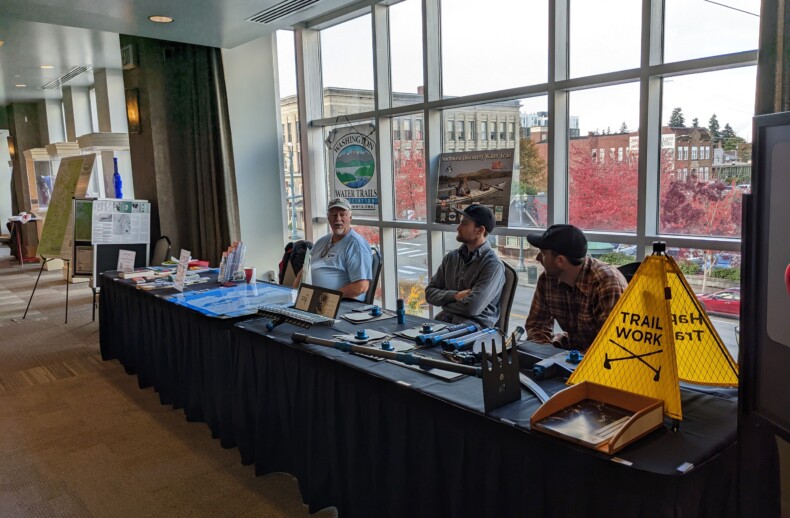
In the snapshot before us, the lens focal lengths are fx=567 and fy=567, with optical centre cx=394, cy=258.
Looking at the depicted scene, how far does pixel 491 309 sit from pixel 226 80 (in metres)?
3.52

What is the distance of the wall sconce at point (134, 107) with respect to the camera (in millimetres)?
5273

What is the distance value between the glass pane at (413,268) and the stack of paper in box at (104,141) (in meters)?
3.10

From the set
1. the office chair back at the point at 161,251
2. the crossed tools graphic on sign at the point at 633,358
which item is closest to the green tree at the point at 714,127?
the crossed tools graphic on sign at the point at 633,358

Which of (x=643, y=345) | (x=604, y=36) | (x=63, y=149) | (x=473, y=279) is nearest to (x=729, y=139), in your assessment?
(x=604, y=36)

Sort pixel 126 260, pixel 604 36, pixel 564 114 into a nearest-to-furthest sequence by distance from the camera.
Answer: pixel 604 36, pixel 564 114, pixel 126 260

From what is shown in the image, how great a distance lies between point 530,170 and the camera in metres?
3.57

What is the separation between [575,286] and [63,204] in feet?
17.3

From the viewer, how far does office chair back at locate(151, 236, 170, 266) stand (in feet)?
16.9

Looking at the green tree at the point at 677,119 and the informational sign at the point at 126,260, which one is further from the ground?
the green tree at the point at 677,119

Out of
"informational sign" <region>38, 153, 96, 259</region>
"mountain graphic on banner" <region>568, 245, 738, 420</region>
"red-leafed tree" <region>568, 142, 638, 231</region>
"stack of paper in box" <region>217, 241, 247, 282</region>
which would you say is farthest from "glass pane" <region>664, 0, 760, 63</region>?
"informational sign" <region>38, 153, 96, 259</region>

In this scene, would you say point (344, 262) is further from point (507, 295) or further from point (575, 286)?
point (575, 286)

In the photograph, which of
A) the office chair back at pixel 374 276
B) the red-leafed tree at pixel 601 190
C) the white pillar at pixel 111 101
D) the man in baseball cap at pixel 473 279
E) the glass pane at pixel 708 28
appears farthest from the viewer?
the white pillar at pixel 111 101

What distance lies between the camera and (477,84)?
12.5 ft

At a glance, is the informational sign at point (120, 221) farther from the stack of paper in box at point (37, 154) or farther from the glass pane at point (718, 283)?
the stack of paper in box at point (37, 154)
